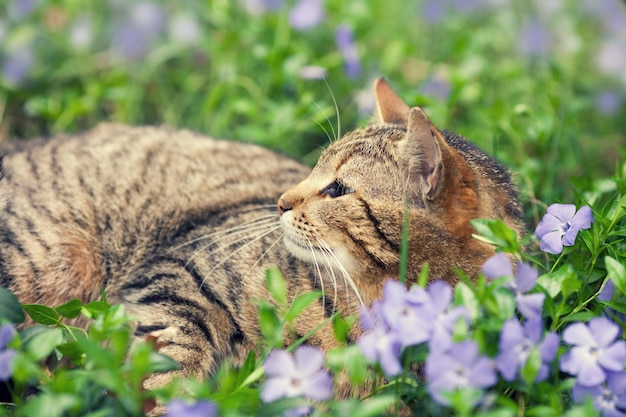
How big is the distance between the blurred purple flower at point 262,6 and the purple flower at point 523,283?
9.71 ft

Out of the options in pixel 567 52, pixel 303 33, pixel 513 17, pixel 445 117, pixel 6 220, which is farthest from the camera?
pixel 513 17

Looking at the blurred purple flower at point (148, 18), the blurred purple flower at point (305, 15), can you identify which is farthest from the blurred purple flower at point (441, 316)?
the blurred purple flower at point (148, 18)

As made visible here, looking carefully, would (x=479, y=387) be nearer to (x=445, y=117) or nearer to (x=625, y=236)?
(x=625, y=236)

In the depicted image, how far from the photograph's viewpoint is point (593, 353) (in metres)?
1.76

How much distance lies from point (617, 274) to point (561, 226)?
28cm

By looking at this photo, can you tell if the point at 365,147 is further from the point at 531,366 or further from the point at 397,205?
the point at 531,366

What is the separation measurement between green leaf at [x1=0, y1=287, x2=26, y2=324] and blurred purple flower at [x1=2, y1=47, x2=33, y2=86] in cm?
263

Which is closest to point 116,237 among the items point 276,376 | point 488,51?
point 276,376

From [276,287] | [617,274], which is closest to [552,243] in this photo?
[617,274]

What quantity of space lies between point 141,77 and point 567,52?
282 cm

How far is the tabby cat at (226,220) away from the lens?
7.49 ft

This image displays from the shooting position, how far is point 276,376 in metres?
1.68

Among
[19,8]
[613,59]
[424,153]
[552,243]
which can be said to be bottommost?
[613,59]

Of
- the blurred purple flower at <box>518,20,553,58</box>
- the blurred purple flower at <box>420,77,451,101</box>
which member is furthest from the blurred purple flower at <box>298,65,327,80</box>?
the blurred purple flower at <box>518,20,553,58</box>
